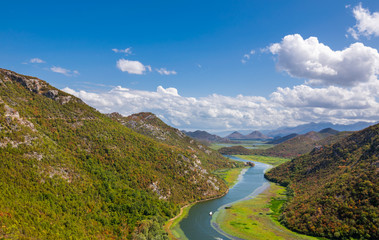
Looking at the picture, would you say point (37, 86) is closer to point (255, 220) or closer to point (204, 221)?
point (204, 221)

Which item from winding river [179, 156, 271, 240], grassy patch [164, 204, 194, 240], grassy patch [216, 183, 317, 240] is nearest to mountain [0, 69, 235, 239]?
grassy patch [164, 204, 194, 240]

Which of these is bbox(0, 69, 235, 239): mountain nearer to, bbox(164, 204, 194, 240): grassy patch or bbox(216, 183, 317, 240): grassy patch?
bbox(164, 204, 194, 240): grassy patch

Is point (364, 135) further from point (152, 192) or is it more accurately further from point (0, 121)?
point (0, 121)

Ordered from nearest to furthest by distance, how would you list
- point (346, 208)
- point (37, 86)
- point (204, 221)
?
1. point (346, 208)
2. point (204, 221)
3. point (37, 86)

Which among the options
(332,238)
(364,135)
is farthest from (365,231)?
(364,135)

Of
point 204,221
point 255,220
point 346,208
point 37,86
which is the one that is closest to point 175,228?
point 204,221

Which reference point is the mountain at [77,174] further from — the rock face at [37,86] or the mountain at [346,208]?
the mountain at [346,208]
